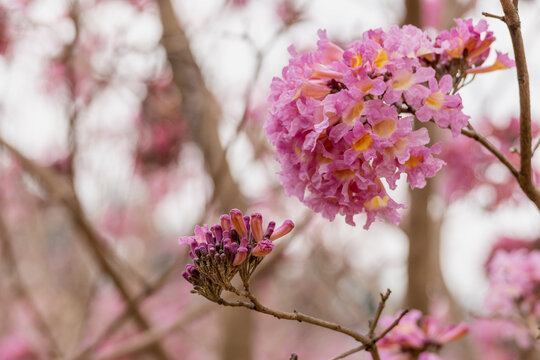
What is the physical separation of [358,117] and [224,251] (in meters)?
0.26

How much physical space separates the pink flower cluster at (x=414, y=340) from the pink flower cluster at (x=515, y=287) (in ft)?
1.19

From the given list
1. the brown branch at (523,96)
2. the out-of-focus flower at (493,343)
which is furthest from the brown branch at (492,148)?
the out-of-focus flower at (493,343)

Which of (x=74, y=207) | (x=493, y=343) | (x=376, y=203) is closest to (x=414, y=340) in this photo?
(x=376, y=203)

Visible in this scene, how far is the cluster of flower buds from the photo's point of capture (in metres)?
0.77

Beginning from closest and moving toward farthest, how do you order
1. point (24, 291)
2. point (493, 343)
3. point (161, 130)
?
point (24, 291) → point (161, 130) → point (493, 343)

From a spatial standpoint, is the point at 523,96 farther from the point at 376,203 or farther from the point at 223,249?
the point at 223,249

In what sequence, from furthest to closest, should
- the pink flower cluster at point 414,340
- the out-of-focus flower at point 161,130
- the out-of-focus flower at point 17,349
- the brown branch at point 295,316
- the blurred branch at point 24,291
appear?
the out-of-focus flower at point 17,349 < the out-of-focus flower at point 161,130 < the blurred branch at point 24,291 < the pink flower cluster at point 414,340 < the brown branch at point 295,316

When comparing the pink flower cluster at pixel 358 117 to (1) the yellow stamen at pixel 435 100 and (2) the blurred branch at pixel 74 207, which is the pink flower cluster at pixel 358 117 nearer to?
(1) the yellow stamen at pixel 435 100

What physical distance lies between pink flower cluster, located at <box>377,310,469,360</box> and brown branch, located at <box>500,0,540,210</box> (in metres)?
0.42

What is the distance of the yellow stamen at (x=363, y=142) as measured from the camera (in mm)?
739

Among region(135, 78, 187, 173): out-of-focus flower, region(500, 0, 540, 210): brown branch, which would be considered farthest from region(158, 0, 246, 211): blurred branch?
region(500, 0, 540, 210): brown branch

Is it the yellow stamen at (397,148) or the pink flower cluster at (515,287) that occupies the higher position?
the pink flower cluster at (515,287)

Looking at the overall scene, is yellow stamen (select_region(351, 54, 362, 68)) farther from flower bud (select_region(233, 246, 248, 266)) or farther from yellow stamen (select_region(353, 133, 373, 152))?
flower bud (select_region(233, 246, 248, 266))

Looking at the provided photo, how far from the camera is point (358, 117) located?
28.9 inches
